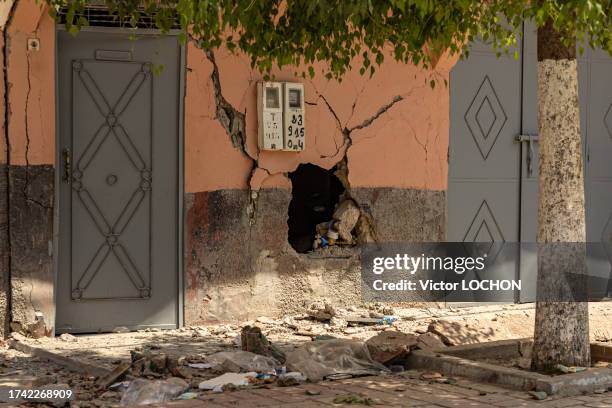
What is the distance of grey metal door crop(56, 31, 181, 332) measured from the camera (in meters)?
8.50

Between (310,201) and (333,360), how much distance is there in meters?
3.82

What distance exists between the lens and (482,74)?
407 inches

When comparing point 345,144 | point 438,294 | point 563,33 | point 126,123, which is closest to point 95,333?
point 126,123

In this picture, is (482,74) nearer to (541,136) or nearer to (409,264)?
(409,264)

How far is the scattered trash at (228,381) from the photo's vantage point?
6.52 meters

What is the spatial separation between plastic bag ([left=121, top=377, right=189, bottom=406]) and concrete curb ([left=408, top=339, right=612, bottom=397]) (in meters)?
1.84

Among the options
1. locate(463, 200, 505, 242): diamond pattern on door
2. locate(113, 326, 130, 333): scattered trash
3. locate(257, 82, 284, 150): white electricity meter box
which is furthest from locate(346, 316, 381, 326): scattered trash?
locate(113, 326, 130, 333): scattered trash

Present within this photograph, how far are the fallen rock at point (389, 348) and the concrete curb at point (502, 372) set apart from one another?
0.08 m

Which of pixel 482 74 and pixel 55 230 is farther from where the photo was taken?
pixel 482 74

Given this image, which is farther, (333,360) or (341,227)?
(341,227)

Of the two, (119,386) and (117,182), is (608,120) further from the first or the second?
(119,386)

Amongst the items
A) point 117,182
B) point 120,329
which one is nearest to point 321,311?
point 120,329

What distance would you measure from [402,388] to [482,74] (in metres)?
4.70

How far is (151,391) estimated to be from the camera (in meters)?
6.21
